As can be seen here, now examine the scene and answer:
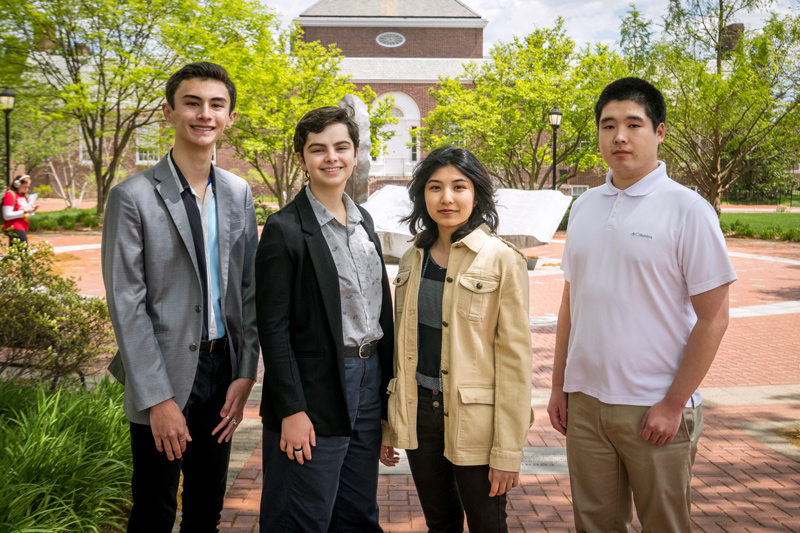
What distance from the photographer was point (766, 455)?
436 centimetres

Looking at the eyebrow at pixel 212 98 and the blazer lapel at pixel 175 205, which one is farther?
the eyebrow at pixel 212 98

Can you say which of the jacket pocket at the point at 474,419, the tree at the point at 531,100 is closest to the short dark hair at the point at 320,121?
the jacket pocket at the point at 474,419

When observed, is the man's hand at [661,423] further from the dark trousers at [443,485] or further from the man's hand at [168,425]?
the man's hand at [168,425]

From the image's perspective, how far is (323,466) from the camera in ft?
7.39

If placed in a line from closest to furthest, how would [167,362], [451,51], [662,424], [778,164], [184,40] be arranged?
[662,424] → [167,362] → [184,40] → [778,164] → [451,51]

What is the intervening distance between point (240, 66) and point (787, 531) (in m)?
21.4

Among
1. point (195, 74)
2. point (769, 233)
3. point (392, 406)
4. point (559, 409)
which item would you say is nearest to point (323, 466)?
point (392, 406)

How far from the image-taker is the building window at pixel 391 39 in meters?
44.5

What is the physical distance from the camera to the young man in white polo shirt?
83.4 inches

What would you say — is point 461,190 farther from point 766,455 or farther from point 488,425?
point 766,455

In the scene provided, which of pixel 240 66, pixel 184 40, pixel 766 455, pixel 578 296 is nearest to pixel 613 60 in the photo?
pixel 240 66

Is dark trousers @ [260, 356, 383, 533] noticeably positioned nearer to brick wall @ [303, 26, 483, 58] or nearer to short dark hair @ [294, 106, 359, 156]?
short dark hair @ [294, 106, 359, 156]

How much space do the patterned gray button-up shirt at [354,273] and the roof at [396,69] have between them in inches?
1524

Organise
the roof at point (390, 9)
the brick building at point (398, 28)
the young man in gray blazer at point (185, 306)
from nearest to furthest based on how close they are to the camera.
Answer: the young man in gray blazer at point (185, 306)
the brick building at point (398, 28)
the roof at point (390, 9)
